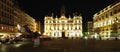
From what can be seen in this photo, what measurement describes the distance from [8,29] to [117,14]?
51.9m

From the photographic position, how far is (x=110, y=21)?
131000 millimetres

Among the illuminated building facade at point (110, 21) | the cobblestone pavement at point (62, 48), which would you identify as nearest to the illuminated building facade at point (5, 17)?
the cobblestone pavement at point (62, 48)

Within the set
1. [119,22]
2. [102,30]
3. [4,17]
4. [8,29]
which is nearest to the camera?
[4,17]

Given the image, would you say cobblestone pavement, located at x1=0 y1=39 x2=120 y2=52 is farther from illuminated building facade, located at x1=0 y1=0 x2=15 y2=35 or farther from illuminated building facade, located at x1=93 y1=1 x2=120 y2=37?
illuminated building facade, located at x1=93 y1=1 x2=120 y2=37

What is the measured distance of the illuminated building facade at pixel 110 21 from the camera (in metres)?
116

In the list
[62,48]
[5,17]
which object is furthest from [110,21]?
[62,48]

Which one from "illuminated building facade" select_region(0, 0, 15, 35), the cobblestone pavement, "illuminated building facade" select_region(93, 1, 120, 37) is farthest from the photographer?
"illuminated building facade" select_region(93, 1, 120, 37)

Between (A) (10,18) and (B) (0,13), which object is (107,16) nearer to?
(A) (10,18)

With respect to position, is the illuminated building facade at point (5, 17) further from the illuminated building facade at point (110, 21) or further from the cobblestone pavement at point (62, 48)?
the illuminated building facade at point (110, 21)

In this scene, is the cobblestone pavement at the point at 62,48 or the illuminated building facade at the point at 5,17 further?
the illuminated building facade at the point at 5,17

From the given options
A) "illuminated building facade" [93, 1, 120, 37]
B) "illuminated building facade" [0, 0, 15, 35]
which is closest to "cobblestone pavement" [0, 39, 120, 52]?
"illuminated building facade" [0, 0, 15, 35]

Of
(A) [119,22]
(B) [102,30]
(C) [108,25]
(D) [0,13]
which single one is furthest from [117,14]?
(D) [0,13]

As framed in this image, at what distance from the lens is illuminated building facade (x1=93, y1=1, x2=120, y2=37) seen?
115625mm

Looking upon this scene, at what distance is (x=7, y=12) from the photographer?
98.9 m
